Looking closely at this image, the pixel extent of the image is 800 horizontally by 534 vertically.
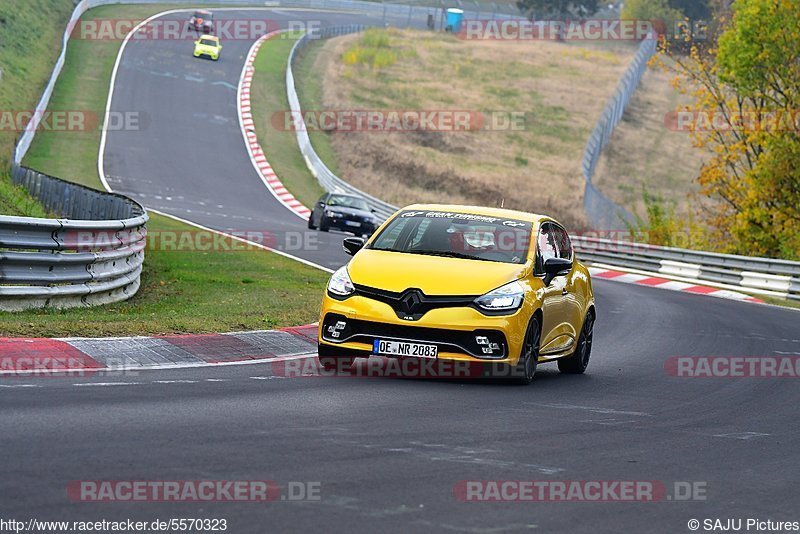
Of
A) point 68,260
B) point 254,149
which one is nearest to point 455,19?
point 254,149

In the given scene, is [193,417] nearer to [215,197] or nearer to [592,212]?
[215,197]

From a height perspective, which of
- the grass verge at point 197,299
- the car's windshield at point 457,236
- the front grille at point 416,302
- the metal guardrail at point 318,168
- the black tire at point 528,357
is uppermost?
the car's windshield at point 457,236

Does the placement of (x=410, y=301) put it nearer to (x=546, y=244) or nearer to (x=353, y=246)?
(x=353, y=246)

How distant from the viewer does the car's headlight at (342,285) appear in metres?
11.7

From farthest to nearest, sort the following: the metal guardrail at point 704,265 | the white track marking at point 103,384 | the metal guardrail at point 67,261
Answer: the metal guardrail at point 704,265
the metal guardrail at point 67,261
the white track marking at point 103,384

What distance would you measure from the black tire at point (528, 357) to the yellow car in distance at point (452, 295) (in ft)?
0.04

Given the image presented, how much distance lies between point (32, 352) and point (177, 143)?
137 feet

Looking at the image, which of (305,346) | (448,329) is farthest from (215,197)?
(448,329)

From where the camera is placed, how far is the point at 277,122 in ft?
192

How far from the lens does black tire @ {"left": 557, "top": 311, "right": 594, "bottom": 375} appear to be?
13727mm

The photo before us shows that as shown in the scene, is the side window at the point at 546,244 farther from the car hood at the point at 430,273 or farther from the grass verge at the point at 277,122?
the grass verge at the point at 277,122

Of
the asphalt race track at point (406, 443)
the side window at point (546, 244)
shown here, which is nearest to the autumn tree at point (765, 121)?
the asphalt race track at point (406, 443)

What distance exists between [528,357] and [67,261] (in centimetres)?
581

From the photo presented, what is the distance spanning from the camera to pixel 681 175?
218 feet
